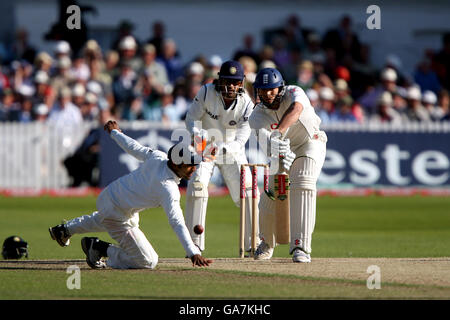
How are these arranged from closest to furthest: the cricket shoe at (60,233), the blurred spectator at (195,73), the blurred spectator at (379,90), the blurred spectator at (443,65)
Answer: the cricket shoe at (60,233) < the blurred spectator at (195,73) < the blurred spectator at (379,90) < the blurred spectator at (443,65)

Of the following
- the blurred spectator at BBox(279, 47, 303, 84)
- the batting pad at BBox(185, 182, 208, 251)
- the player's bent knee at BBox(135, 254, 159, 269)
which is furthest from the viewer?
the blurred spectator at BBox(279, 47, 303, 84)

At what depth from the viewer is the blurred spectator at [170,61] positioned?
68.4 feet

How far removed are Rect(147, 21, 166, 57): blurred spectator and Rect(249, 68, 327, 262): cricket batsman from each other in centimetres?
1175

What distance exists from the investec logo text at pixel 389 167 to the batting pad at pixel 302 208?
9.91 metres

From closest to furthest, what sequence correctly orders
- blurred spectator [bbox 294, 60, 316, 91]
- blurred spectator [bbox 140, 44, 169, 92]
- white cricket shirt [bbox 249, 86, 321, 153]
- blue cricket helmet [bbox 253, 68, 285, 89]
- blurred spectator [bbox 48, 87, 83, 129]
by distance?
blue cricket helmet [bbox 253, 68, 285, 89]
white cricket shirt [bbox 249, 86, 321, 153]
blurred spectator [bbox 48, 87, 83, 129]
blurred spectator [bbox 140, 44, 169, 92]
blurred spectator [bbox 294, 60, 316, 91]

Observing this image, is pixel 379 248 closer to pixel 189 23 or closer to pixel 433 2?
pixel 189 23

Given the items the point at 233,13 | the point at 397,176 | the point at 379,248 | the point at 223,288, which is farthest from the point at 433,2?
the point at 223,288

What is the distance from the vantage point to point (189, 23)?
23859 millimetres

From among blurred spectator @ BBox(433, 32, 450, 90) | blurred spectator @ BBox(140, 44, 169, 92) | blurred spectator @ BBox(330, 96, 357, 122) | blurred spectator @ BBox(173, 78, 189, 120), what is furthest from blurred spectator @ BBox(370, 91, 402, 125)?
blurred spectator @ BBox(140, 44, 169, 92)

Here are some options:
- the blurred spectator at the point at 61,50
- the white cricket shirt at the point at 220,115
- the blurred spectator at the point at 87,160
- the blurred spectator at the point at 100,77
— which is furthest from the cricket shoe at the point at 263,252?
the blurred spectator at the point at 61,50

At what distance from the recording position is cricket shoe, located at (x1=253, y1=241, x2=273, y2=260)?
9.75 meters

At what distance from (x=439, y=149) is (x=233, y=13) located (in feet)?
22.4

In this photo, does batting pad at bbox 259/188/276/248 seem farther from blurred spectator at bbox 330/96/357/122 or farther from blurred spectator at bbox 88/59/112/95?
blurred spectator at bbox 330/96/357/122

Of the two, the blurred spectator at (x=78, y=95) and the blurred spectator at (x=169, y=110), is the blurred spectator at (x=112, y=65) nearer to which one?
the blurred spectator at (x=78, y=95)
